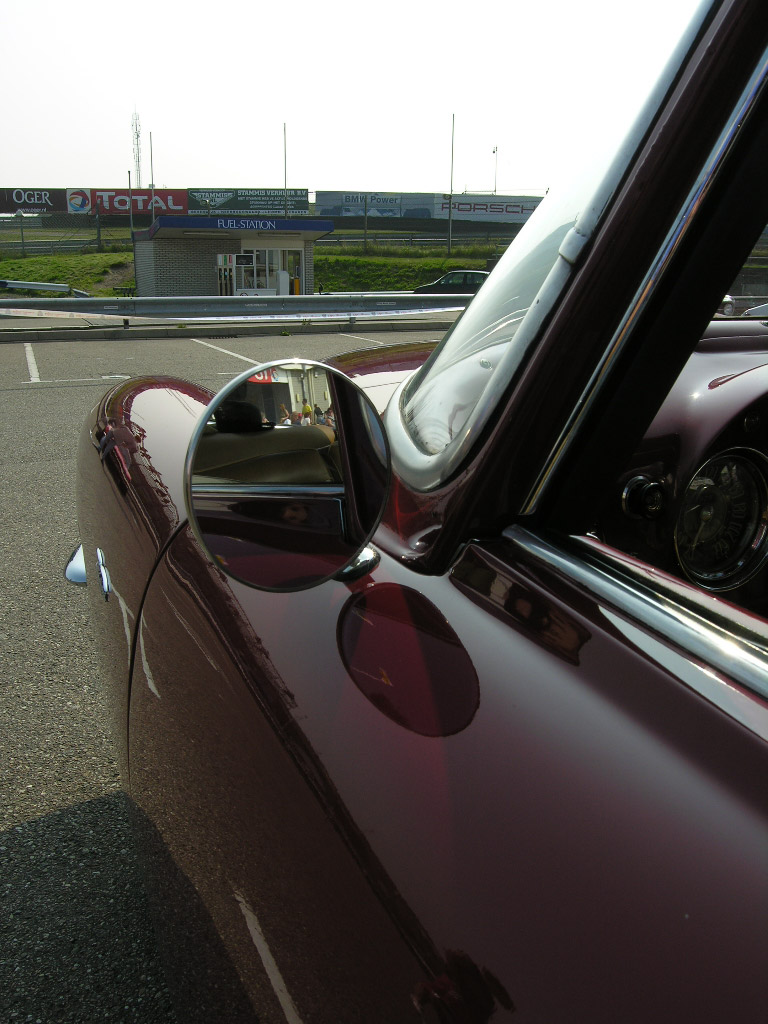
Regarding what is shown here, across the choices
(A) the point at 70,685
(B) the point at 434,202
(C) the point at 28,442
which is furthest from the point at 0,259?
(A) the point at 70,685

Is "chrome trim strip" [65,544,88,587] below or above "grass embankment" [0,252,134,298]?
below

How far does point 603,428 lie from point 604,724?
0.38 m

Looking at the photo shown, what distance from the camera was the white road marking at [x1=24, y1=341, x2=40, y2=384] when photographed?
10438 mm

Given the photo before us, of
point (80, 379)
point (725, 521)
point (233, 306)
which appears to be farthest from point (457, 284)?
point (725, 521)

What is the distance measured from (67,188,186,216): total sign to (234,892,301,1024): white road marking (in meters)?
59.2

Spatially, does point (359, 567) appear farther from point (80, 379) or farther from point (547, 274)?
point (80, 379)

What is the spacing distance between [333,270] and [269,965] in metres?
49.0

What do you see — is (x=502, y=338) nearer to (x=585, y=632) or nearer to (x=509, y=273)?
(x=509, y=273)

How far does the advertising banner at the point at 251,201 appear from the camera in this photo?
53.5 metres

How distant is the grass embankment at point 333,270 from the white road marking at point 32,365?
1154 inches

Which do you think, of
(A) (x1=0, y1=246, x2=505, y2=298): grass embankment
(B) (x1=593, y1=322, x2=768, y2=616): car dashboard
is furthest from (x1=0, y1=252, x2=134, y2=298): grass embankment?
(B) (x1=593, y1=322, x2=768, y2=616): car dashboard

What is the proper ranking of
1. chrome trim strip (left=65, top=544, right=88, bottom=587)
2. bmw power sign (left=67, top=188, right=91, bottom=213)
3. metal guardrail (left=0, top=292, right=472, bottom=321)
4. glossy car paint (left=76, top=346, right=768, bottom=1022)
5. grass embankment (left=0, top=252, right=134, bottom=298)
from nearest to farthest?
glossy car paint (left=76, top=346, right=768, bottom=1022), chrome trim strip (left=65, top=544, right=88, bottom=587), metal guardrail (left=0, top=292, right=472, bottom=321), grass embankment (left=0, top=252, right=134, bottom=298), bmw power sign (left=67, top=188, right=91, bottom=213)

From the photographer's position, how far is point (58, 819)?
2.42m

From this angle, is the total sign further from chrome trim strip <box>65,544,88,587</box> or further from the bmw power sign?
chrome trim strip <box>65,544,88,587</box>
